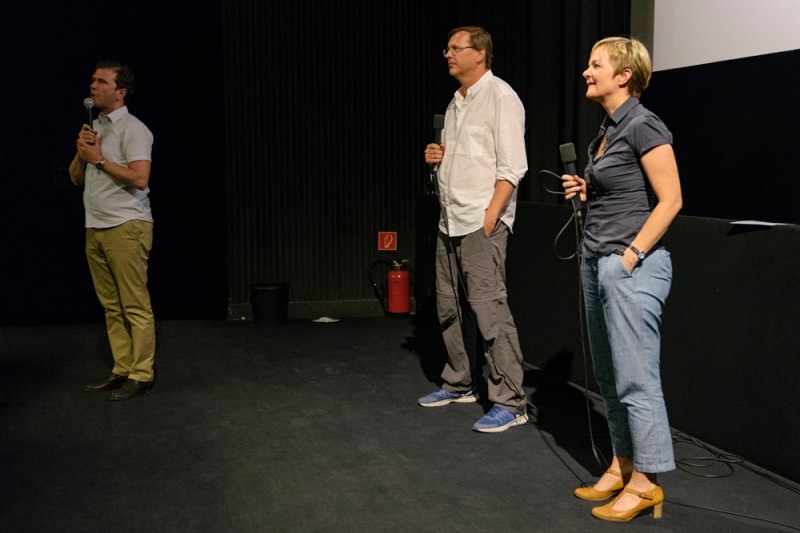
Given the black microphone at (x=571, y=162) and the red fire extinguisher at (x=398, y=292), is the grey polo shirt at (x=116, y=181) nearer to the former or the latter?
the black microphone at (x=571, y=162)

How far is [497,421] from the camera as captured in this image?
3660 millimetres

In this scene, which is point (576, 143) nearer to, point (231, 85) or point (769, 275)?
point (769, 275)

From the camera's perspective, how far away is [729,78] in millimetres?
3703

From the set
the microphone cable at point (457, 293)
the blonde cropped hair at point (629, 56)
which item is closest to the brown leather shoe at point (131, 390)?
the microphone cable at point (457, 293)

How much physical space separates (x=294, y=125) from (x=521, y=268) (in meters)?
2.32

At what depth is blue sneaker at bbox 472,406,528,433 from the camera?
143 inches

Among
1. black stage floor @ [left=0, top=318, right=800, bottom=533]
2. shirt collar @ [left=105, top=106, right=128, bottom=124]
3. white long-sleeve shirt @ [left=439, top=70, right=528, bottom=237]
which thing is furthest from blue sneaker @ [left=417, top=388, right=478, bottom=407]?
shirt collar @ [left=105, top=106, right=128, bottom=124]

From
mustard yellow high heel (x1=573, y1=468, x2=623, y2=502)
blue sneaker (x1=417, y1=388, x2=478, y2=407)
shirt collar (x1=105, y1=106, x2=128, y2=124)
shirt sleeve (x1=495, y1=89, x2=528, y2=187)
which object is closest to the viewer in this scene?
mustard yellow high heel (x1=573, y1=468, x2=623, y2=502)

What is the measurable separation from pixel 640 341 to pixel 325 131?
415cm

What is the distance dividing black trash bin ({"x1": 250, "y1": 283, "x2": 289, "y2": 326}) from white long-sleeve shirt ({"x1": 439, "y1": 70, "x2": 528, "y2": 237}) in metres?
2.48

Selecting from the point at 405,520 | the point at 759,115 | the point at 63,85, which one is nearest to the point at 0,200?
the point at 63,85

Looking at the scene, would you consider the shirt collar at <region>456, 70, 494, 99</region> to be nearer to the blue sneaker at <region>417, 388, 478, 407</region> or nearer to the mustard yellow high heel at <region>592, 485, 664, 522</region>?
the blue sneaker at <region>417, 388, 478, 407</region>

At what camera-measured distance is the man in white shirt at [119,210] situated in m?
4.09

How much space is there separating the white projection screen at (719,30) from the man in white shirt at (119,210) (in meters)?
2.46
